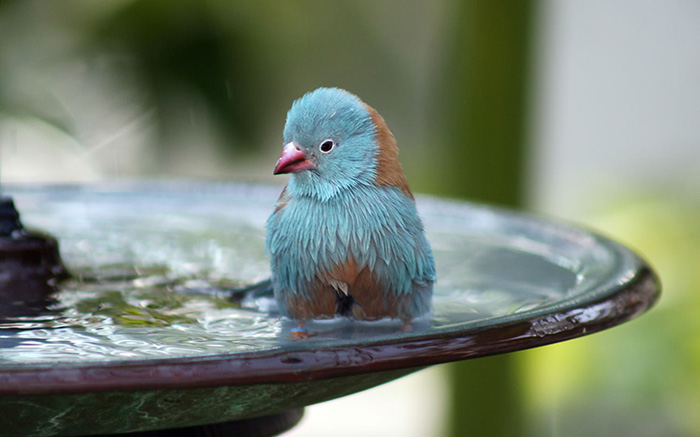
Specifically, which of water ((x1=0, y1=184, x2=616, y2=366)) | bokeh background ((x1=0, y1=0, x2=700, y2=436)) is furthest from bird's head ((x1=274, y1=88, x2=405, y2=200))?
bokeh background ((x1=0, y1=0, x2=700, y2=436))

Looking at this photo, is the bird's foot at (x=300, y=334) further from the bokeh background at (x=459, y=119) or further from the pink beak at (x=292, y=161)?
the bokeh background at (x=459, y=119)

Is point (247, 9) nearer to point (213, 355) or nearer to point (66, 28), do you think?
point (66, 28)

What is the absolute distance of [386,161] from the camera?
1532 mm

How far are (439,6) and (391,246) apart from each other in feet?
15.3

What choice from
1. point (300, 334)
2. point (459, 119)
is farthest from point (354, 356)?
point (459, 119)

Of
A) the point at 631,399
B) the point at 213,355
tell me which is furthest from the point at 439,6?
the point at 213,355

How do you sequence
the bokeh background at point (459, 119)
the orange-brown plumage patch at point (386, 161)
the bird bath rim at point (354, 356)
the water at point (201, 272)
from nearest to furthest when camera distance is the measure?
the bird bath rim at point (354, 356) → the water at point (201, 272) → the orange-brown plumage patch at point (386, 161) → the bokeh background at point (459, 119)

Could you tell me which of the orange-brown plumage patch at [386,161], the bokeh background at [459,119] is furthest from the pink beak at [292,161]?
the bokeh background at [459,119]

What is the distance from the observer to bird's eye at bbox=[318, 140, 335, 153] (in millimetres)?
1492

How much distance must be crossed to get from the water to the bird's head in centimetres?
24

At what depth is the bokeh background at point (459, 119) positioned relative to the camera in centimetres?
374

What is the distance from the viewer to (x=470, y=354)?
1277mm

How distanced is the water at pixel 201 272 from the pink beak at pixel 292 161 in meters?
0.26

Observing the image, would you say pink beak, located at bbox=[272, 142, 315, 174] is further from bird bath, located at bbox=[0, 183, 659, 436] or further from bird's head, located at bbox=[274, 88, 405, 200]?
bird bath, located at bbox=[0, 183, 659, 436]
